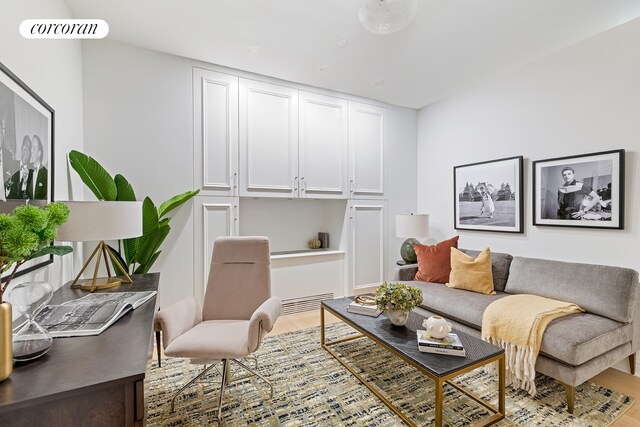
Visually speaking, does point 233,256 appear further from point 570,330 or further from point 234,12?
point 570,330

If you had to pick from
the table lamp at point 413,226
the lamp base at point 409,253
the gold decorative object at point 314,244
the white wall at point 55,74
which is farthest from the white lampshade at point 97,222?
the lamp base at point 409,253

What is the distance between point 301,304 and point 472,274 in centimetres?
192

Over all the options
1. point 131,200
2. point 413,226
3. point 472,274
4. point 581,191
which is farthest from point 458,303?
point 131,200

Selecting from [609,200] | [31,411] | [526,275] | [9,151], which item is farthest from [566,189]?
[9,151]

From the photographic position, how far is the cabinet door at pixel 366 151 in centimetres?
382

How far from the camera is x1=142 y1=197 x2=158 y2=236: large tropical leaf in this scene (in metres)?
2.42

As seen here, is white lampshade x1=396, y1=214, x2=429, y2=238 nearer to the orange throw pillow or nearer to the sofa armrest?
the orange throw pillow

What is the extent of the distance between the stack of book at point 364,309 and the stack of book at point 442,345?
491 mm

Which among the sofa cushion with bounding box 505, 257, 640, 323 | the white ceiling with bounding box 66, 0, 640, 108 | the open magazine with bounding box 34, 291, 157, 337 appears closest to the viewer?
the open magazine with bounding box 34, 291, 157, 337

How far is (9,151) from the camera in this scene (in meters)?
1.32

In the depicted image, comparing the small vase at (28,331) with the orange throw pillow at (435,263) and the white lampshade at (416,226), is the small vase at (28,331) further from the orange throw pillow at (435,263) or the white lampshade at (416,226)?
the white lampshade at (416,226)

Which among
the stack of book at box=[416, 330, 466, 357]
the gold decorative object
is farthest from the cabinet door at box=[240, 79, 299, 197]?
the stack of book at box=[416, 330, 466, 357]

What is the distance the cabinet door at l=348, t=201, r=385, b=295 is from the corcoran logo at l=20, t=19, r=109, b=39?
2878 millimetres

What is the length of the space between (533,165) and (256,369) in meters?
3.21
